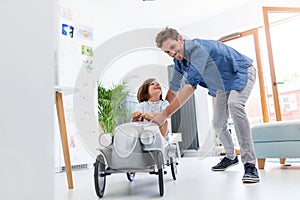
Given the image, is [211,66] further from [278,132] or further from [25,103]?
[25,103]

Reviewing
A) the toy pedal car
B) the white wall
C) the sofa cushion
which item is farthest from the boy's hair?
the white wall

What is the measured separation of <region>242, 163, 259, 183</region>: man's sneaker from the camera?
53.4 inches

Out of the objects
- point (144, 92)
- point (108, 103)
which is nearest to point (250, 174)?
point (144, 92)

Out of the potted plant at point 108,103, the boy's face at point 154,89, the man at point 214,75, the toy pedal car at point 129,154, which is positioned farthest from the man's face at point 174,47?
→ the potted plant at point 108,103

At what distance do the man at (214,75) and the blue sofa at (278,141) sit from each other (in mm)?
561

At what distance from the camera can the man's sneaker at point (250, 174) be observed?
4.45 feet

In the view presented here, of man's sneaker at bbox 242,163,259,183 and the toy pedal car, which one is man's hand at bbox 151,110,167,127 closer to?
the toy pedal car

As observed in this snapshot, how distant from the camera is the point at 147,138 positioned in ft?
4.11

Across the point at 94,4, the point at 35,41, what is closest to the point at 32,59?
the point at 35,41

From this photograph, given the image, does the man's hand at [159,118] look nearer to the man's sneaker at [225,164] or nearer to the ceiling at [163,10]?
the man's sneaker at [225,164]

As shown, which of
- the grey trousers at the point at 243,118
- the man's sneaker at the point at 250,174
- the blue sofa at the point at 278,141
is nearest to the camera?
the man's sneaker at the point at 250,174

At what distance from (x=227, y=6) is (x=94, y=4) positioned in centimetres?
210

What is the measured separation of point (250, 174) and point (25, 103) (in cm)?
127

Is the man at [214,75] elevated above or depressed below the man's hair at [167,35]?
below
